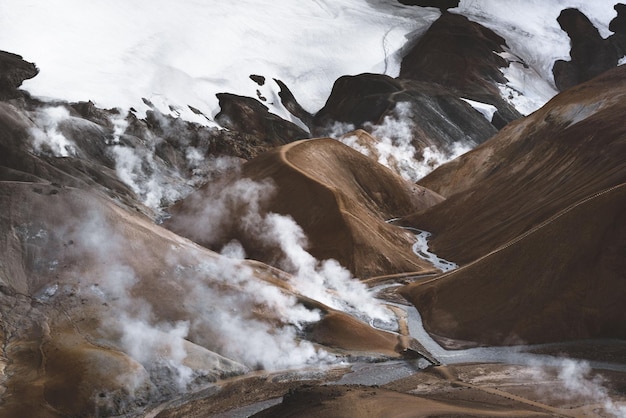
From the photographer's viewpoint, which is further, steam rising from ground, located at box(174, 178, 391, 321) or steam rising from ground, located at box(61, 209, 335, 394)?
steam rising from ground, located at box(174, 178, 391, 321)

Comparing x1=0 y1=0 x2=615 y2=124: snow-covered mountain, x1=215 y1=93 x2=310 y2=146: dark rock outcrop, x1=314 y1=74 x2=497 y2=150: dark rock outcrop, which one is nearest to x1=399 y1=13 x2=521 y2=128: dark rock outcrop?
x1=0 y1=0 x2=615 y2=124: snow-covered mountain

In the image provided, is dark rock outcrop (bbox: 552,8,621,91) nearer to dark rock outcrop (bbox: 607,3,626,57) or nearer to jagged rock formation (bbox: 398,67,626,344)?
dark rock outcrop (bbox: 607,3,626,57)

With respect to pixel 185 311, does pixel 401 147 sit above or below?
below

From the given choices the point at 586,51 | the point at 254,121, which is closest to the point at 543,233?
the point at 254,121

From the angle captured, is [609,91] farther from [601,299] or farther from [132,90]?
[132,90]

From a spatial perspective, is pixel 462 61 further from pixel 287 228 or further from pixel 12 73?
pixel 12 73

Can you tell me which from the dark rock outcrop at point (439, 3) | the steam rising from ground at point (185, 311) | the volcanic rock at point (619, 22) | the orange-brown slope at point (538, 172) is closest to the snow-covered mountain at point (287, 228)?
the steam rising from ground at point (185, 311)
